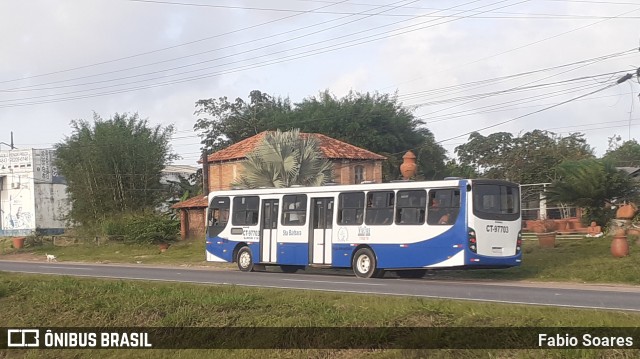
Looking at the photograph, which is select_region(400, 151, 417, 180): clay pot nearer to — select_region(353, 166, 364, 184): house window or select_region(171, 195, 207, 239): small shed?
select_region(353, 166, 364, 184): house window

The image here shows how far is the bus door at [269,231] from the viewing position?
25.0m

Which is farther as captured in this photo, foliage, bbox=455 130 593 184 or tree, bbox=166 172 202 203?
tree, bbox=166 172 202 203

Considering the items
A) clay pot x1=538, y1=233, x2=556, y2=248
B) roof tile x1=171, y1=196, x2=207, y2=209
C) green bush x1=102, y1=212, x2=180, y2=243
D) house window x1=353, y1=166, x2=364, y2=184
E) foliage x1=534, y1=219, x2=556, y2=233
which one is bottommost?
green bush x1=102, y1=212, x2=180, y2=243

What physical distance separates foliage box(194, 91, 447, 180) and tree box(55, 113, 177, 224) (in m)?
12.6

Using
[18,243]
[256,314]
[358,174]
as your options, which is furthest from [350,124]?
[256,314]

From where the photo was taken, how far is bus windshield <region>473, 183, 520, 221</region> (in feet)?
65.9

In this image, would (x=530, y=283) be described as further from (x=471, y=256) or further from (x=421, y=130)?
(x=421, y=130)

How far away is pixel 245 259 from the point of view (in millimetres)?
26172

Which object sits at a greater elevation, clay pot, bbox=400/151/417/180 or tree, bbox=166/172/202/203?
clay pot, bbox=400/151/417/180

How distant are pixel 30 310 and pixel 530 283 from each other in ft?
43.3

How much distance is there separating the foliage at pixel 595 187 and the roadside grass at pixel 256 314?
1741 centimetres

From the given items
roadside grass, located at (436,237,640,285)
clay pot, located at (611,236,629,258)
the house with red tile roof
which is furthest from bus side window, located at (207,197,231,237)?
the house with red tile roof

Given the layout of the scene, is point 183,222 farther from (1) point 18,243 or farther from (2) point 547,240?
(2) point 547,240

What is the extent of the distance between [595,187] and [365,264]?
10.8 m
